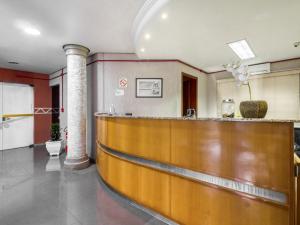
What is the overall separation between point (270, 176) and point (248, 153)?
216 millimetres

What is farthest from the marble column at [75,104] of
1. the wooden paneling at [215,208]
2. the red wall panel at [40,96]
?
the red wall panel at [40,96]

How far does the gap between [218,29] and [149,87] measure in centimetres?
221

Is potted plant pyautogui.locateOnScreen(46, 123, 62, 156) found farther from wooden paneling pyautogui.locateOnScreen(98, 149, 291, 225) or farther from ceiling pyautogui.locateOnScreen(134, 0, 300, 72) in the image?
ceiling pyautogui.locateOnScreen(134, 0, 300, 72)

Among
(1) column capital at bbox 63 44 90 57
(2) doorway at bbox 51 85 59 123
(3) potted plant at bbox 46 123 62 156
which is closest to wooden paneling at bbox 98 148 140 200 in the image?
(1) column capital at bbox 63 44 90 57

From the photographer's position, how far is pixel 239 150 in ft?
4.74

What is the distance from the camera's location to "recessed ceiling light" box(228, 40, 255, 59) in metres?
3.48

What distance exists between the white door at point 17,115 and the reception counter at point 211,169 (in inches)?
→ 236

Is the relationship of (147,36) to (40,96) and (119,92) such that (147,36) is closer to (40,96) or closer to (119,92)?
(119,92)

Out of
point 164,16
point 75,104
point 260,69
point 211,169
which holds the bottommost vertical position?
point 211,169

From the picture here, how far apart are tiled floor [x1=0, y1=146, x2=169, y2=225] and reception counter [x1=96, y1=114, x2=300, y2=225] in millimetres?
301

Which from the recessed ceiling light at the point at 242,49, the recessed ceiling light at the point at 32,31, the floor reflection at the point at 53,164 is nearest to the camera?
the recessed ceiling light at the point at 32,31

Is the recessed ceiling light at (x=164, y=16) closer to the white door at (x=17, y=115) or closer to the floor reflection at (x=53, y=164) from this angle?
the floor reflection at (x=53, y=164)

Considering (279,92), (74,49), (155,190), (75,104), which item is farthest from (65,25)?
(279,92)

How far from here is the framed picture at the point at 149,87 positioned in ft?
15.0
